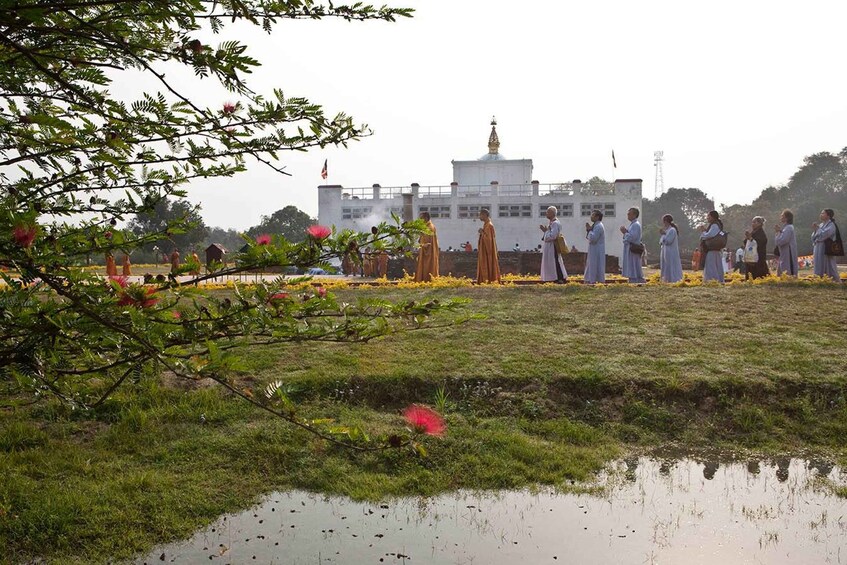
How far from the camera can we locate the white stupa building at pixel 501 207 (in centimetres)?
3475

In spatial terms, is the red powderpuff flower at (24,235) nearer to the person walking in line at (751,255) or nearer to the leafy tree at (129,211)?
the leafy tree at (129,211)

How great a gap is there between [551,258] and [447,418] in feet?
25.3

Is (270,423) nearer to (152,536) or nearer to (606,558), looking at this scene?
(152,536)

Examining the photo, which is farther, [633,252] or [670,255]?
[670,255]

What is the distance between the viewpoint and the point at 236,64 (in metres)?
2.17

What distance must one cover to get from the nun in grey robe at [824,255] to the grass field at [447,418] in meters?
4.68

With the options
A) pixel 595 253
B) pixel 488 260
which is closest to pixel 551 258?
pixel 595 253

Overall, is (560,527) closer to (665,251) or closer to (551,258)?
(551,258)

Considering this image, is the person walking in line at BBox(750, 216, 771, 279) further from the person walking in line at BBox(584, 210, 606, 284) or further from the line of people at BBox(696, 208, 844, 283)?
the person walking in line at BBox(584, 210, 606, 284)

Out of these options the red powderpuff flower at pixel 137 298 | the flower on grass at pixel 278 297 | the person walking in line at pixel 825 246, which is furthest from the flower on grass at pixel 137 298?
the person walking in line at pixel 825 246

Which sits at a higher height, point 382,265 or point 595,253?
point 595,253

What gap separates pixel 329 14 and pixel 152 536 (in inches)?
112

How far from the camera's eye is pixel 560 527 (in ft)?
13.1

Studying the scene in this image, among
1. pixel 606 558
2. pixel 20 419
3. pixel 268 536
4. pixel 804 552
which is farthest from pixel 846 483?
pixel 20 419
